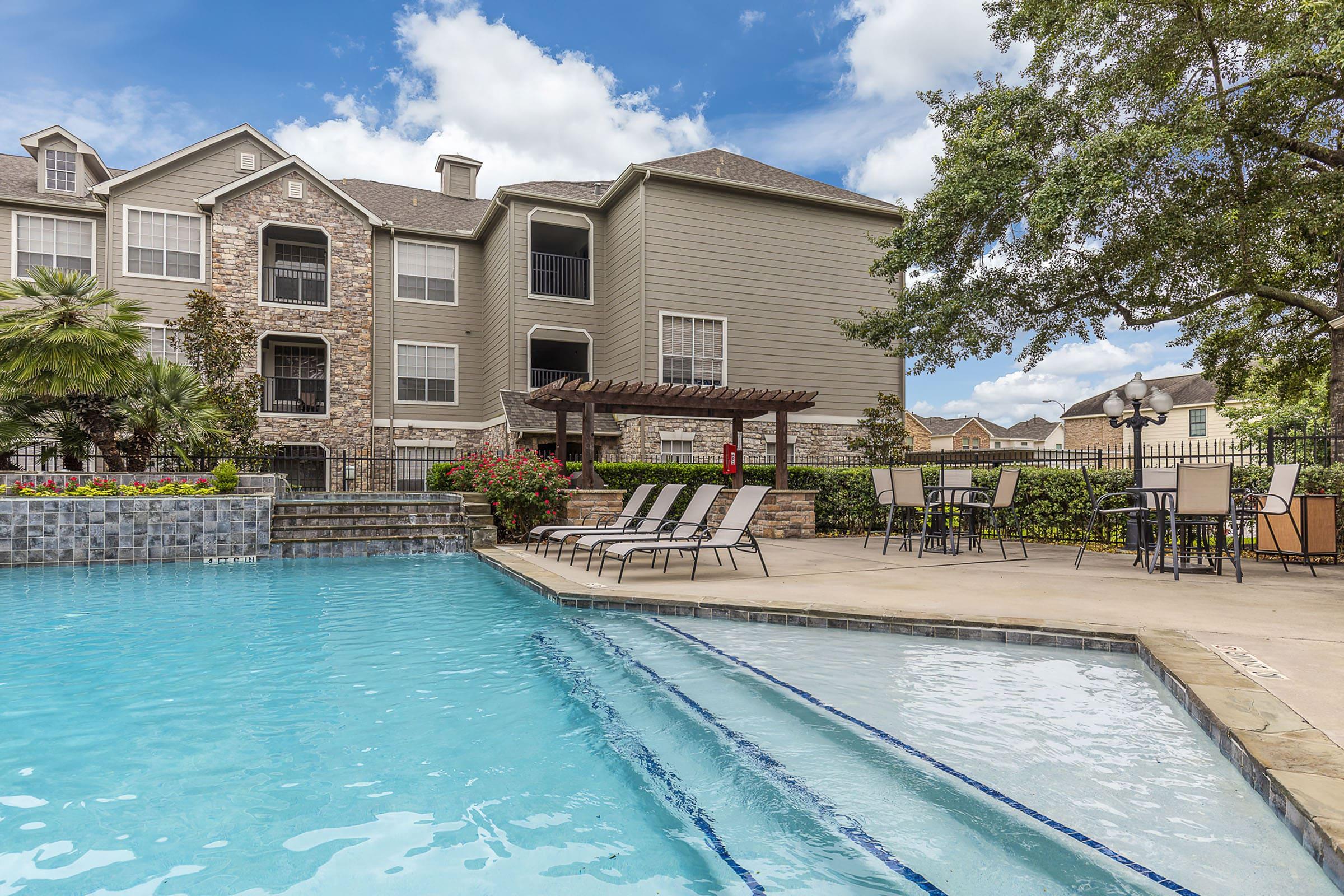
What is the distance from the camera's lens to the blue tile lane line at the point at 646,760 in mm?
2258

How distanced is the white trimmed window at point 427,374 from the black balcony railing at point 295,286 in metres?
2.37

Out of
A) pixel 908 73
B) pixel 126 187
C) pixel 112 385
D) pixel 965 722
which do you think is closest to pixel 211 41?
pixel 126 187

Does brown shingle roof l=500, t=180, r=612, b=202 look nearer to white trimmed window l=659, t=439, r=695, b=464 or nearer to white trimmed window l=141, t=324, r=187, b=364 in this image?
white trimmed window l=659, t=439, r=695, b=464

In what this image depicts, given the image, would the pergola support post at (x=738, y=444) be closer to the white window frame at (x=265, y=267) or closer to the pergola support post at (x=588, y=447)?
the pergola support post at (x=588, y=447)

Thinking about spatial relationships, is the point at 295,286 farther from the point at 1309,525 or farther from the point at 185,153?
the point at 1309,525

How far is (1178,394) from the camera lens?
38875 mm

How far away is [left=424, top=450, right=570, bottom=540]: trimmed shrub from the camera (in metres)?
11.2

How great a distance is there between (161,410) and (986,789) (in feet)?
41.8

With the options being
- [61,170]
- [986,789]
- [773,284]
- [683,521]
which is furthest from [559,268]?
[986,789]

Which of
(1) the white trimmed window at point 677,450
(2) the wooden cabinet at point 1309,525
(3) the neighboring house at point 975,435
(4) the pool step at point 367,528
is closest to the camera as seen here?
(2) the wooden cabinet at point 1309,525

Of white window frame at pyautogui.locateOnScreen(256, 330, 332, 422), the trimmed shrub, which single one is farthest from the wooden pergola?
white window frame at pyautogui.locateOnScreen(256, 330, 332, 422)

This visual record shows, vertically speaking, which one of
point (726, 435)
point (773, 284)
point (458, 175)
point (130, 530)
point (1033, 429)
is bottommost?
point (130, 530)

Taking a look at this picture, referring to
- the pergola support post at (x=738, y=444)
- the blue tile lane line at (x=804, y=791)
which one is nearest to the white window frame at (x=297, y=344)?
the pergola support post at (x=738, y=444)

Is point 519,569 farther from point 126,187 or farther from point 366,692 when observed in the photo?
point 126,187
